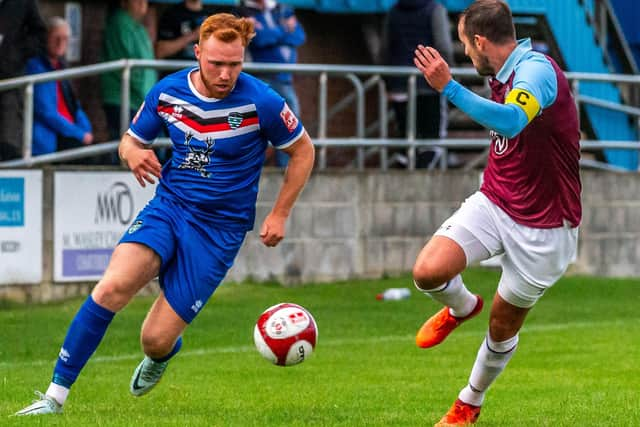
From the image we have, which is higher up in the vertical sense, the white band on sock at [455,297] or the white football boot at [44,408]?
the white band on sock at [455,297]

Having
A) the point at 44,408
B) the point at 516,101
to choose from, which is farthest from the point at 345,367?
the point at 516,101

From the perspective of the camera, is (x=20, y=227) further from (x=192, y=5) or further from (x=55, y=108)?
(x=192, y=5)

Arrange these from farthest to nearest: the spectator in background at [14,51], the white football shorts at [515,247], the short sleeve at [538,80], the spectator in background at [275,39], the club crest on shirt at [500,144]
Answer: the spectator in background at [275,39], the spectator in background at [14,51], the club crest on shirt at [500,144], the white football shorts at [515,247], the short sleeve at [538,80]

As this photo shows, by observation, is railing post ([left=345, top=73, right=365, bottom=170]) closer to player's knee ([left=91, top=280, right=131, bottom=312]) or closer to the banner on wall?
the banner on wall

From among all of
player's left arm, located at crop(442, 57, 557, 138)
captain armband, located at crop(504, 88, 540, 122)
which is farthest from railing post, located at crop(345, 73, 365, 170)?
captain armband, located at crop(504, 88, 540, 122)

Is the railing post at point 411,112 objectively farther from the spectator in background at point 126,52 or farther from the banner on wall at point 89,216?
the banner on wall at point 89,216

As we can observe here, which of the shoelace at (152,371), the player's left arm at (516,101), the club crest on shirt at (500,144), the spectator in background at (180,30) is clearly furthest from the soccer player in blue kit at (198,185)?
the spectator in background at (180,30)

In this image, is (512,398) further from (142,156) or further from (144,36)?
(144,36)

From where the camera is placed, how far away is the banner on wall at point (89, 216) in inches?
599

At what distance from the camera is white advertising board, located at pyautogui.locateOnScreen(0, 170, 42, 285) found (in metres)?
14.8

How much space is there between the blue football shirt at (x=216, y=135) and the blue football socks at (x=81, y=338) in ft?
2.62

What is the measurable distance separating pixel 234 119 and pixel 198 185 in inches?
16.3

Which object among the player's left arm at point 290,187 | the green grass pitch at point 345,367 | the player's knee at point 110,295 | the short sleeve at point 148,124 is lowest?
the green grass pitch at point 345,367

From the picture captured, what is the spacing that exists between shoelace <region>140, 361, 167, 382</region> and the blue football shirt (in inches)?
35.8
